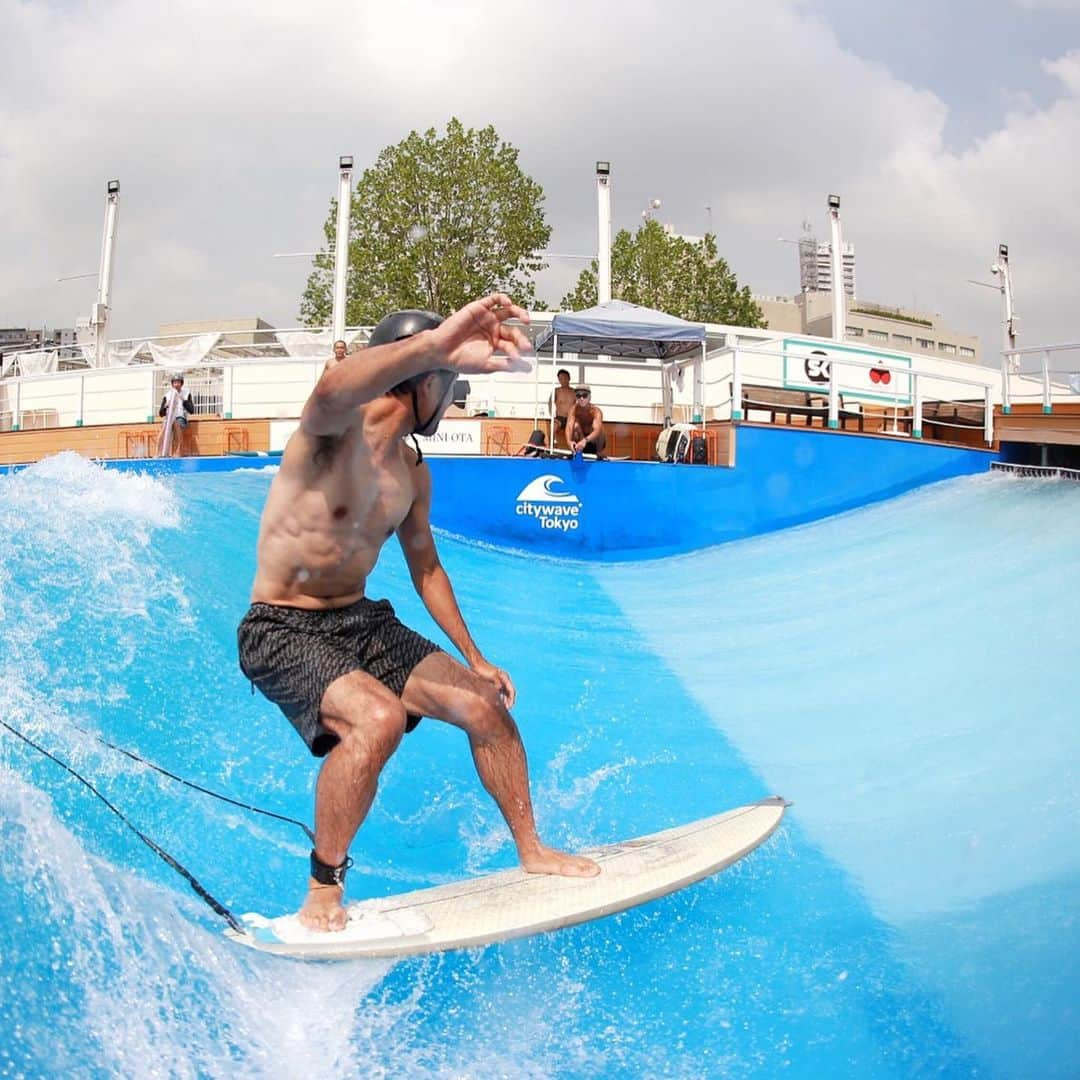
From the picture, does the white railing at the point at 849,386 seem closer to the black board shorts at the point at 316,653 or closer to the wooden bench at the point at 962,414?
the wooden bench at the point at 962,414

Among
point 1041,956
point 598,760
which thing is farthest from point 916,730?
point 1041,956

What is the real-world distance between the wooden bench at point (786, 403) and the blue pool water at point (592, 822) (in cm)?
406

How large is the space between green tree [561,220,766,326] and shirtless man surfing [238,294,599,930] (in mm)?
33223

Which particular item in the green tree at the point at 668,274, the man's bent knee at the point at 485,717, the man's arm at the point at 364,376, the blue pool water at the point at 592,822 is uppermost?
the green tree at the point at 668,274

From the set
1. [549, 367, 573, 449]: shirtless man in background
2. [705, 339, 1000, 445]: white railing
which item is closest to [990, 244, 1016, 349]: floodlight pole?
[705, 339, 1000, 445]: white railing

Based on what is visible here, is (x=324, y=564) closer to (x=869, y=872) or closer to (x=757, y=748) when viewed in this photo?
(x=869, y=872)

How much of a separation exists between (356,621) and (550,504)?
8.66m

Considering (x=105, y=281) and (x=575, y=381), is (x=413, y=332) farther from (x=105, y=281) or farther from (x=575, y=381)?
(x=105, y=281)

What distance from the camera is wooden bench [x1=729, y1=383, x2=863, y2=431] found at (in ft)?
42.5

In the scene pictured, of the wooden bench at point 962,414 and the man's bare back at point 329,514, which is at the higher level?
the wooden bench at point 962,414

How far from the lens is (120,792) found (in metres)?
4.45

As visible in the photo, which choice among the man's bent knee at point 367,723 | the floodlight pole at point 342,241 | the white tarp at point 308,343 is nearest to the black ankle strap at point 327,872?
the man's bent knee at point 367,723

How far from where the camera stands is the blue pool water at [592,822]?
292 cm

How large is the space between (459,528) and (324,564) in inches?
343
